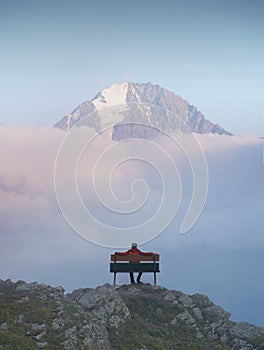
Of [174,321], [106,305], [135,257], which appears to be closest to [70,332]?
[106,305]

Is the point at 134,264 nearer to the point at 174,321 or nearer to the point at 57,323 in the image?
the point at 174,321

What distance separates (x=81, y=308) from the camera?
25.9 metres

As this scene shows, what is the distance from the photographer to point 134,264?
32750mm

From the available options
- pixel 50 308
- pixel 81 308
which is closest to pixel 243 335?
pixel 81 308

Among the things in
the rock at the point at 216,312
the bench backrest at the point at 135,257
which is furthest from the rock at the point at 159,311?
the bench backrest at the point at 135,257

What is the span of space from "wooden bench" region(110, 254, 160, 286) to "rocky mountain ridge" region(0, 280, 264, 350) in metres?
1.26

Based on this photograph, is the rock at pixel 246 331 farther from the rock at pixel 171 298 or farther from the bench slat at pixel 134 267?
the bench slat at pixel 134 267

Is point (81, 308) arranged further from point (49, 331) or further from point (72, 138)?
point (72, 138)

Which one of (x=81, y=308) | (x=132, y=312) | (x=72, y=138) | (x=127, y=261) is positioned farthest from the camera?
(x=72, y=138)

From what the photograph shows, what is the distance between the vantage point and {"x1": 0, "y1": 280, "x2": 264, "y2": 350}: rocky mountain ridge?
71.9 feet

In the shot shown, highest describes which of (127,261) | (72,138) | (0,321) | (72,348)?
(72,138)

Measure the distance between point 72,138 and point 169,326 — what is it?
17.1 metres

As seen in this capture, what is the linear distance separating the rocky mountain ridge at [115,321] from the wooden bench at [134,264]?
1.26 meters

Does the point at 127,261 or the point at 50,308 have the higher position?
the point at 127,261
